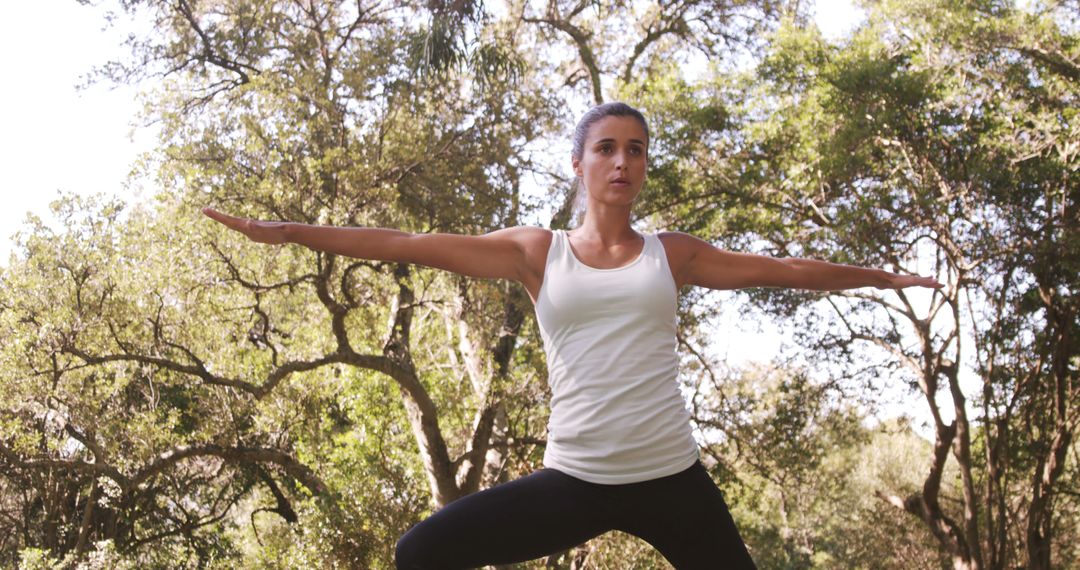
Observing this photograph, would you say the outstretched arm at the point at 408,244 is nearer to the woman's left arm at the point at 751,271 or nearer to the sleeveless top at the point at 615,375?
the sleeveless top at the point at 615,375

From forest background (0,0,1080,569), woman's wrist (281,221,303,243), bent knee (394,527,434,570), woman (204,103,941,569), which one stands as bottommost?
bent knee (394,527,434,570)

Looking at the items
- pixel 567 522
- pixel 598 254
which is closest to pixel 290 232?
pixel 598 254

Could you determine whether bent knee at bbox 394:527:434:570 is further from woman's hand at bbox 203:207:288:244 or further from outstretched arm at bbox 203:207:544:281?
woman's hand at bbox 203:207:288:244

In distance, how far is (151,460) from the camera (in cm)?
1145

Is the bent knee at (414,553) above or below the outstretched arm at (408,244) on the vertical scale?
below

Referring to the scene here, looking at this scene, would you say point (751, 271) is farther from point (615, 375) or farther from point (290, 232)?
point (290, 232)

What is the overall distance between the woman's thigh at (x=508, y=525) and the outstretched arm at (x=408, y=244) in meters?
0.52

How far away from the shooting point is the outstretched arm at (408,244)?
7.81 ft

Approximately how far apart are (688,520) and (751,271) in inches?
27.4

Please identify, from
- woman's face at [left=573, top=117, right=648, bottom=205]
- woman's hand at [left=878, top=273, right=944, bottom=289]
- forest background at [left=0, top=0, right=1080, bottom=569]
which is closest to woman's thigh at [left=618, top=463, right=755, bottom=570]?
woman's face at [left=573, top=117, right=648, bottom=205]

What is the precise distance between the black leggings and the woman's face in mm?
718

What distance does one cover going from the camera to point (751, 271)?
267 cm

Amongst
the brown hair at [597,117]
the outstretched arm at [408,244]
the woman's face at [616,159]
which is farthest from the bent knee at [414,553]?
the brown hair at [597,117]

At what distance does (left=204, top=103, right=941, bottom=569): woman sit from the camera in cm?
229
